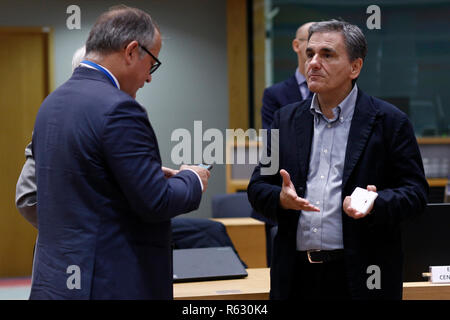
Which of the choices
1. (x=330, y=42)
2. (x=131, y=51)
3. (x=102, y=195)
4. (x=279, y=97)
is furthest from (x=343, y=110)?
(x=279, y=97)

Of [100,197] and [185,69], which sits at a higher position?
[185,69]

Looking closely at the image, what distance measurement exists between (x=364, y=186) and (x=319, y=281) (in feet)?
1.11

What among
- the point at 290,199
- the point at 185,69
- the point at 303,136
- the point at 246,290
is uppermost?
the point at 185,69

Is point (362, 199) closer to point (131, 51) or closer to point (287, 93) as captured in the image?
point (131, 51)

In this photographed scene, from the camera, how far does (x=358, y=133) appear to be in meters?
1.92

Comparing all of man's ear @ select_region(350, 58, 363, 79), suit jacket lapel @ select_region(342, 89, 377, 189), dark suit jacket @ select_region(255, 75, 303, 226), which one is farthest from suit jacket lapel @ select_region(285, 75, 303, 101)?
suit jacket lapel @ select_region(342, 89, 377, 189)

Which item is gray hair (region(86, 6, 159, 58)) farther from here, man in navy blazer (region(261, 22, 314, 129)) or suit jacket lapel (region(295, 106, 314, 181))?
man in navy blazer (region(261, 22, 314, 129))

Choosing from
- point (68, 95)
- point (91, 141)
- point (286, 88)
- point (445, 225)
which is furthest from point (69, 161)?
point (286, 88)

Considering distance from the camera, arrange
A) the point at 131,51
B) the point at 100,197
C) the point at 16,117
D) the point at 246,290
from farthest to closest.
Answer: the point at 16,117
the point at 246,290
the point at 131,51
the point at 100,197

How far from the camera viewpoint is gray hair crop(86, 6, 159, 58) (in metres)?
1.62

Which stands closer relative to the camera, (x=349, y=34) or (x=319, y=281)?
(x=319, y=281)

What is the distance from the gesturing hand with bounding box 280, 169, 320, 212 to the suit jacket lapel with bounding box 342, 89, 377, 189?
17cm

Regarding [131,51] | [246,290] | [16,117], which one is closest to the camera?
[131,51]

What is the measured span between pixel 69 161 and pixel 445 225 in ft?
4.44
